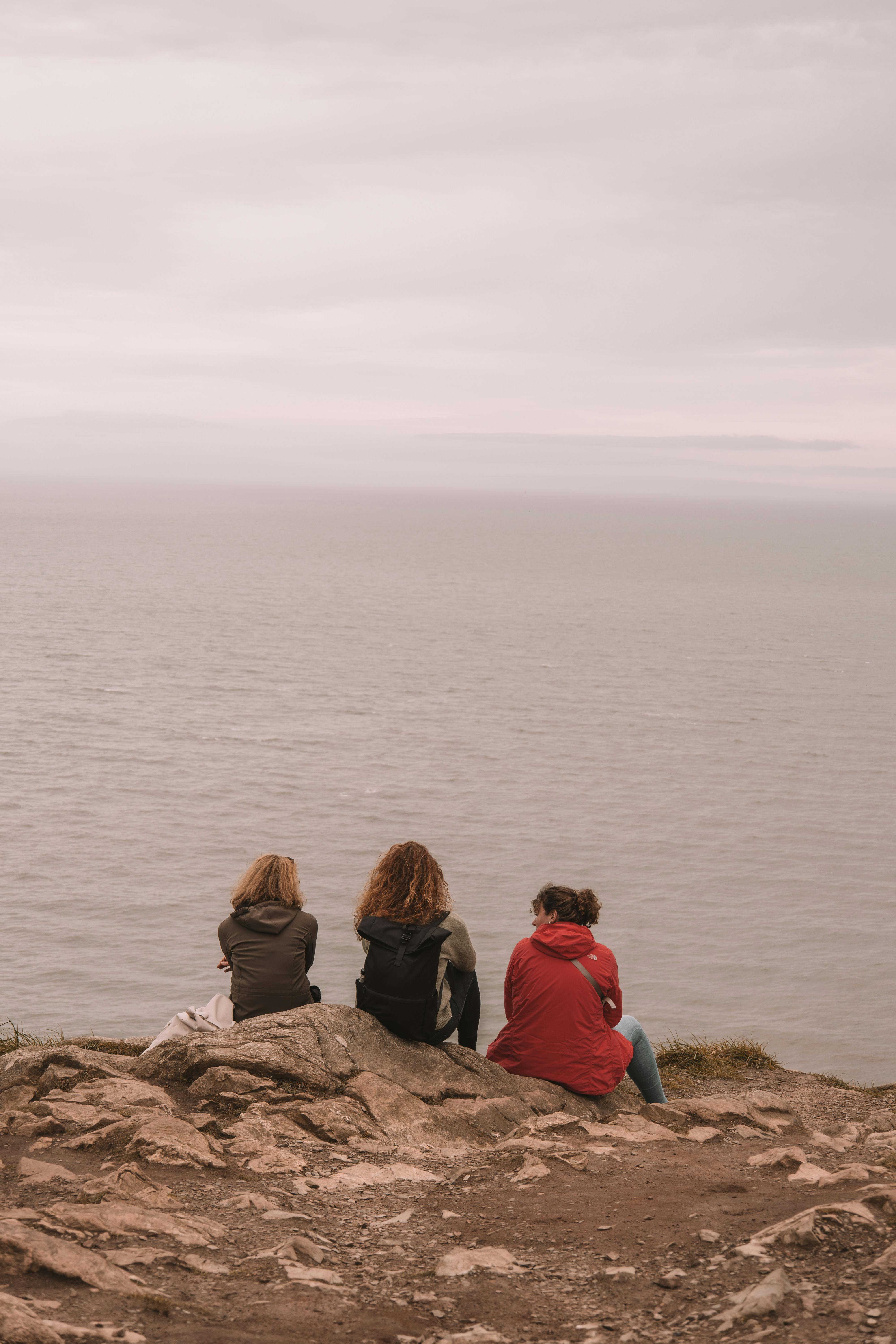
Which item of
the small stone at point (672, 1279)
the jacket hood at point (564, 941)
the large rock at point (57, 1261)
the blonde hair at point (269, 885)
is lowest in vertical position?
Answer: the small stone at point (672, 1279)

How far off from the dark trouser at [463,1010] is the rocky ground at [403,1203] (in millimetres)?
190

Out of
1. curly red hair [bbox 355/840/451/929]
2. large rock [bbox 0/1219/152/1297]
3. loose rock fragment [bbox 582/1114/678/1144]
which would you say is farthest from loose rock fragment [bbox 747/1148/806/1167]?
large rock [bbox 0/1219/152/1297]

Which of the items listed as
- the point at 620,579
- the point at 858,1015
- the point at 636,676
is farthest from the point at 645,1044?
the point at 620,579

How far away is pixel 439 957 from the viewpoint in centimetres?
805

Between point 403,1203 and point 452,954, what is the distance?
2039 millimetres

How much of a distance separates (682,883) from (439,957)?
3897cm

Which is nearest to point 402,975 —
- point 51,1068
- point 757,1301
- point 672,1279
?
point 51,1068

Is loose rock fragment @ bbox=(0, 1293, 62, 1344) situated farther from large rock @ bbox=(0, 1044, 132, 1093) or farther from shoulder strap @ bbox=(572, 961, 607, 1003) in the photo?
shoulder strap @ bbox=(572, 961, 607, 1003)

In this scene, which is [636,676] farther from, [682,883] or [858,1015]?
[858,1015]

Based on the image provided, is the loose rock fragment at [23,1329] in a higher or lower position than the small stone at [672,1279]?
higher

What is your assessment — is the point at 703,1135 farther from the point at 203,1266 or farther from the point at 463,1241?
the point at 203,1266

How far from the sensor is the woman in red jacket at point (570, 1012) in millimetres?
8422

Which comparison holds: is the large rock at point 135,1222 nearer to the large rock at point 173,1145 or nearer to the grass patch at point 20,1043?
the large rock at point 173,1145

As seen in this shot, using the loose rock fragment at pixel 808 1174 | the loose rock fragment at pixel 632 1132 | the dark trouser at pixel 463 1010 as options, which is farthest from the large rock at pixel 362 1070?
the loose rock fragment at pixel 808 1174
